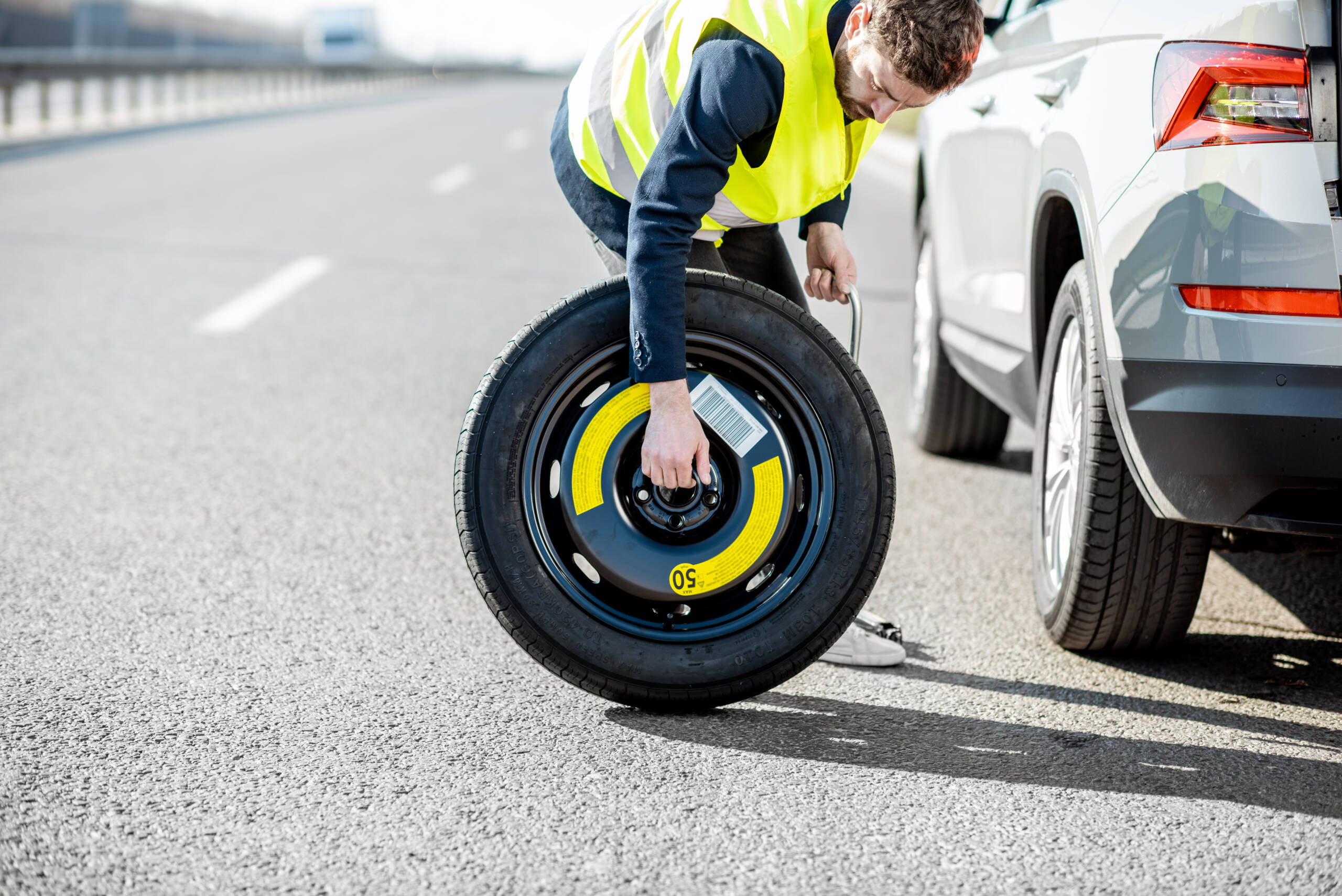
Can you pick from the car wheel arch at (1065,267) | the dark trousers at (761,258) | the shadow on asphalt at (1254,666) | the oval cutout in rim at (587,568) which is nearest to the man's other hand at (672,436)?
the oval cutout in rim at (587,568)

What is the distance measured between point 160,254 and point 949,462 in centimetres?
617

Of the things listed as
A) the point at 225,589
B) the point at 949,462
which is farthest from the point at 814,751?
the point at 949,462

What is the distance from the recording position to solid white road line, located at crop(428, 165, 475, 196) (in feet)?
45.3

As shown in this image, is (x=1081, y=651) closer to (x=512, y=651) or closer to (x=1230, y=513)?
(x=1230, y=513)

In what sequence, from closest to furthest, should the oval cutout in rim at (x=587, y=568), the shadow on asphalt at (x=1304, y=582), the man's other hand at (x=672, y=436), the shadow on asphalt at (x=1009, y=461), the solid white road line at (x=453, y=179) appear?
1. the man's other hand at (x=672, y=436)
2. the oval cutout in rim at (x=587, y=568)
3. the shadow on asphalt at (x=1304, y=582)
4. the shadow on asphalt at (x=1009, y=461)
5. the solid white road line at (x=453, y=179)

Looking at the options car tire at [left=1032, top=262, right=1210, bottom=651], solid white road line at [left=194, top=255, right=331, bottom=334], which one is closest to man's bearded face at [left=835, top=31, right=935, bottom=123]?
car tire at [left=1032, top=262, right=1210, bottom=651]

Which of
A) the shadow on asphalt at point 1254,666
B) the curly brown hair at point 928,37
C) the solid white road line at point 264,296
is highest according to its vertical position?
the curly brown hair at point 928,37

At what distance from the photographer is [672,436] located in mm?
2553

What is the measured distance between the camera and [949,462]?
4801mm

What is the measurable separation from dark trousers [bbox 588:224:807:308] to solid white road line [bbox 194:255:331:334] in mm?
4303

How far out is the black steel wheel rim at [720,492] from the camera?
271cm

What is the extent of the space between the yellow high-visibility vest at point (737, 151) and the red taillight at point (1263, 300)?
71 centimetres

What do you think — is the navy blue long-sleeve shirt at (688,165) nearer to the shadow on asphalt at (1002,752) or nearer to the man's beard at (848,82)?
the man's beard at (848,82)

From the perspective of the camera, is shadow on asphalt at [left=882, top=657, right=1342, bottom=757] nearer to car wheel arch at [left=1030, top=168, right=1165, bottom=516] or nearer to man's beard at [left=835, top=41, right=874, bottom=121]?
car wheel arch at [left=1030, top=168, right=1165, bottom=516]
